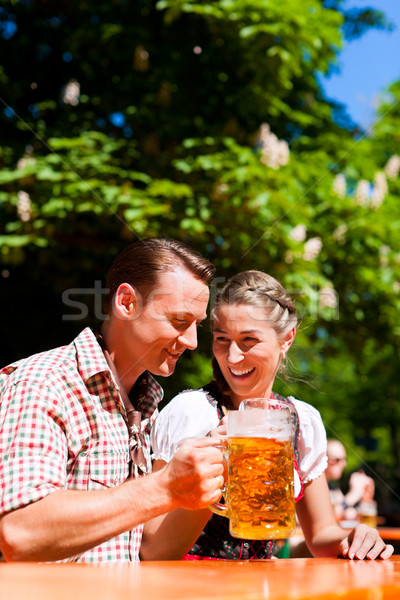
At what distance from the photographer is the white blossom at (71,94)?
534 cm

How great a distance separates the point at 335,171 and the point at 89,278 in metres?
2.09

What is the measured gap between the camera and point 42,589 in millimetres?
888

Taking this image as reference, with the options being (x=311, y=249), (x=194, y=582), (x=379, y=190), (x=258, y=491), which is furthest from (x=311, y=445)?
(x=379, y=190)

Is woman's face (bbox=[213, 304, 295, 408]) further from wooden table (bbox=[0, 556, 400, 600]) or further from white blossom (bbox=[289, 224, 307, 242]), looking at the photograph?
white blossom (bbox=[289, 224, 307, 242])

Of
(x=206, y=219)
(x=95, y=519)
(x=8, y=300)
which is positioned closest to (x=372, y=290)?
(x=206, y=219)

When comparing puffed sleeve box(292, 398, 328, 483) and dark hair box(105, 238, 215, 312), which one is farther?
puffed sleeve box(292, 398, 328, 483)

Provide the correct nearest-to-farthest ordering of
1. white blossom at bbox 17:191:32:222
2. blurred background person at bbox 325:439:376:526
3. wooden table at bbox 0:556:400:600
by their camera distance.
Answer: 1. wooden table at bbox 0:556:400:600
2. white blossom at bbox 17:191:32:222
3. blurred background person at bbox 325:439:376:526

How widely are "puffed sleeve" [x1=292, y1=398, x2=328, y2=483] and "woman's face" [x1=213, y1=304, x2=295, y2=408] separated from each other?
15 centimetres

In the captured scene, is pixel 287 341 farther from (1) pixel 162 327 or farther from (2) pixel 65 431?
(2) pixel 65 431

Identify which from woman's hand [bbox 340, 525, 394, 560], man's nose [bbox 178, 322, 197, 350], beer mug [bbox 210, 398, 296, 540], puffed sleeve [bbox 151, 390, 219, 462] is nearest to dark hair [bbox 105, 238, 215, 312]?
man's nose [bbox 178, 322, 197, 350]

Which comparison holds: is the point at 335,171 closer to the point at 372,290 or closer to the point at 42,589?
the point at 372,290

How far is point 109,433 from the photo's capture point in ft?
5.40

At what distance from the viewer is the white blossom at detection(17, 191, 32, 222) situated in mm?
4512

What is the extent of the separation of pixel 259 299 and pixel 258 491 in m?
0.90
